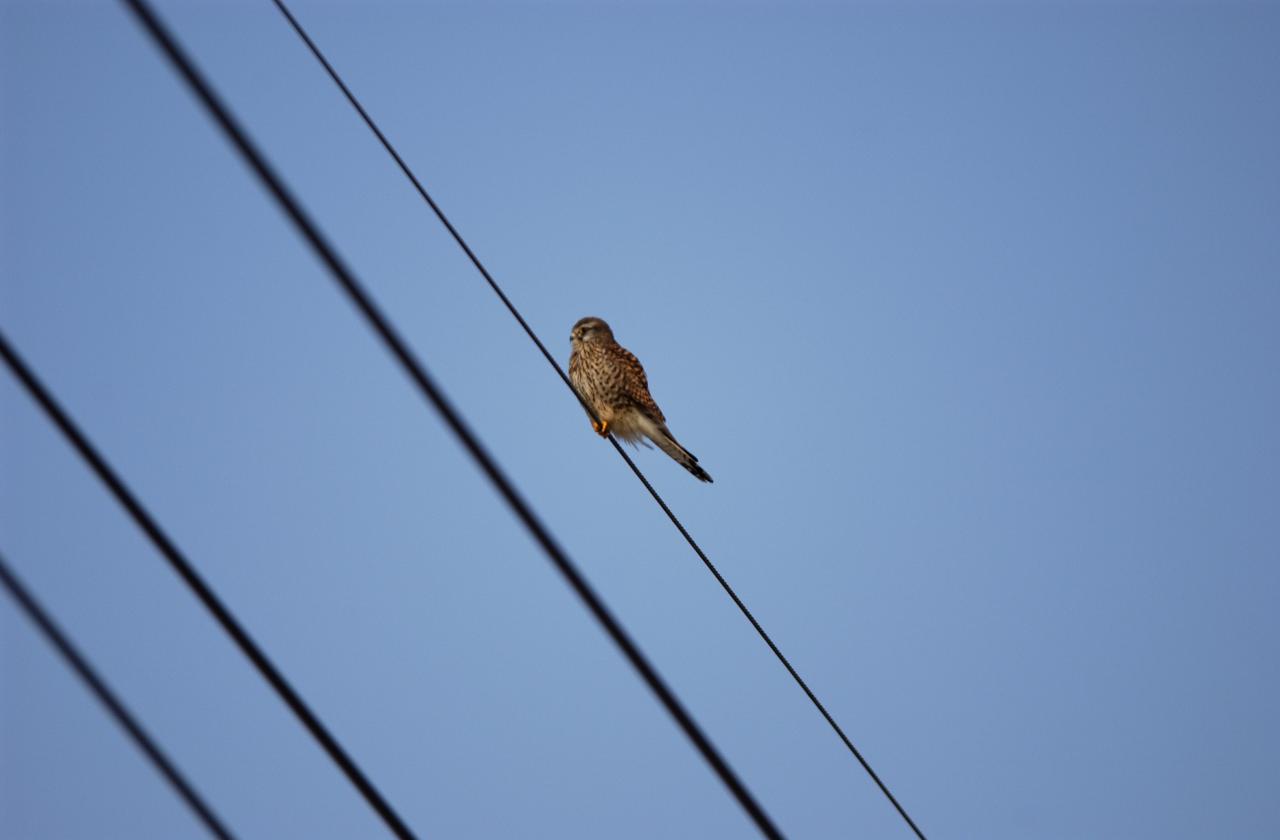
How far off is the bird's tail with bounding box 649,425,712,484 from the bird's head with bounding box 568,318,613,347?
47.2 inches

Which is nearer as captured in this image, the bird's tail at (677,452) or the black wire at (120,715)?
the black wire at (120,715)

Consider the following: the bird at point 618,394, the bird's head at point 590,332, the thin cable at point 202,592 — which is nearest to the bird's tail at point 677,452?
the bird at point 618,394

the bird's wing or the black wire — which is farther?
the bird's wing

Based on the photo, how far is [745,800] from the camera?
2.07 meters

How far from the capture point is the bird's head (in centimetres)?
1088

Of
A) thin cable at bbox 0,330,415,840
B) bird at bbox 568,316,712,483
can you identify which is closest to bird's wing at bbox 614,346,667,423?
bird at bbox 568,316,712,483

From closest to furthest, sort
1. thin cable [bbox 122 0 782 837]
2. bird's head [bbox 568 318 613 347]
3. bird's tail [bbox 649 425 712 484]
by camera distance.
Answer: thin cable [bbox 122 0 782 837], bird's tail [bbox 649 425 712 484], bird's head [bbox 568 318 613 347]

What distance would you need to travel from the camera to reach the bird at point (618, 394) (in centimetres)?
1010

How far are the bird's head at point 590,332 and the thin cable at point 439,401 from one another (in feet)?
29.1

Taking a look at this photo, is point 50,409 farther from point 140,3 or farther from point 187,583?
point 140,3

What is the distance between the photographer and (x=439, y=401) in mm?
1899

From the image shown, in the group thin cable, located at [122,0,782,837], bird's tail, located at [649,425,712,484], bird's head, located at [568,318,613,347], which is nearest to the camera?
thin cable, located at [122,0,782,837]

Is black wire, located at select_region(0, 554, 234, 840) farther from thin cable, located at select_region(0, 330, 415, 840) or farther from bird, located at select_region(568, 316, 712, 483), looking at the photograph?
bird, located at select_region(568, 316, 712, 483)

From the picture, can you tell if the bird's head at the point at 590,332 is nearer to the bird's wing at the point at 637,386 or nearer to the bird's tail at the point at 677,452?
the bird's wing at the point at 637,386
